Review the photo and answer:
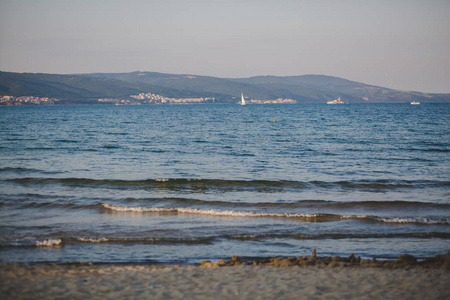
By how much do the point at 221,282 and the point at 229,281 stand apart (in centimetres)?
17

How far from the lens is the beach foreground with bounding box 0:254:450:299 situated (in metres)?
6.66

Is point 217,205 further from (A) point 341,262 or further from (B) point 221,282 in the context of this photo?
(B) point 221,282

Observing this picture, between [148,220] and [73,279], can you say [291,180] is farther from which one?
[73,279]

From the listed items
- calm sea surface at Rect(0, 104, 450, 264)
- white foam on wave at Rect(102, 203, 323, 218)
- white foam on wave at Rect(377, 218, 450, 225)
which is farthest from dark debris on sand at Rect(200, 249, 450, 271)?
white foam on wave at Rect(102, 203, 323, 218)

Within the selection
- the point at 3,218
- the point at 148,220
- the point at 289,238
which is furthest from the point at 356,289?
the point at 3,218

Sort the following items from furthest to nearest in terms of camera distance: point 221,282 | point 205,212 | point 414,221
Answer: point 205,212, point 414,221, point 221,282

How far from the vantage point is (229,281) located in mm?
7406

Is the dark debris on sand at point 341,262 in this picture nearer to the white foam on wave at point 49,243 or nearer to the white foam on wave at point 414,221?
the white foam on wave at point 414,221

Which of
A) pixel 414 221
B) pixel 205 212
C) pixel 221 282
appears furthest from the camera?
pixel 205 212

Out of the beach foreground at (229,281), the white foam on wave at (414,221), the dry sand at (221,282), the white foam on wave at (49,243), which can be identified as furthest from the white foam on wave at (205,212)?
the dry sand at (221,282)

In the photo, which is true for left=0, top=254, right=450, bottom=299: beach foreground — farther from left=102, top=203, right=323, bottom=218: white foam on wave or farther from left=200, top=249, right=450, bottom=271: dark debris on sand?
left=102, top=203, right=323, bottom=218: white foam on wave

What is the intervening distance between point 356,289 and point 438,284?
1.55m

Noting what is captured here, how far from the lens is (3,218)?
41.3 ft

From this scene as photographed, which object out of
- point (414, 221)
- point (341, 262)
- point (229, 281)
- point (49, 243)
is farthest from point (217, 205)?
point (229, 281)
